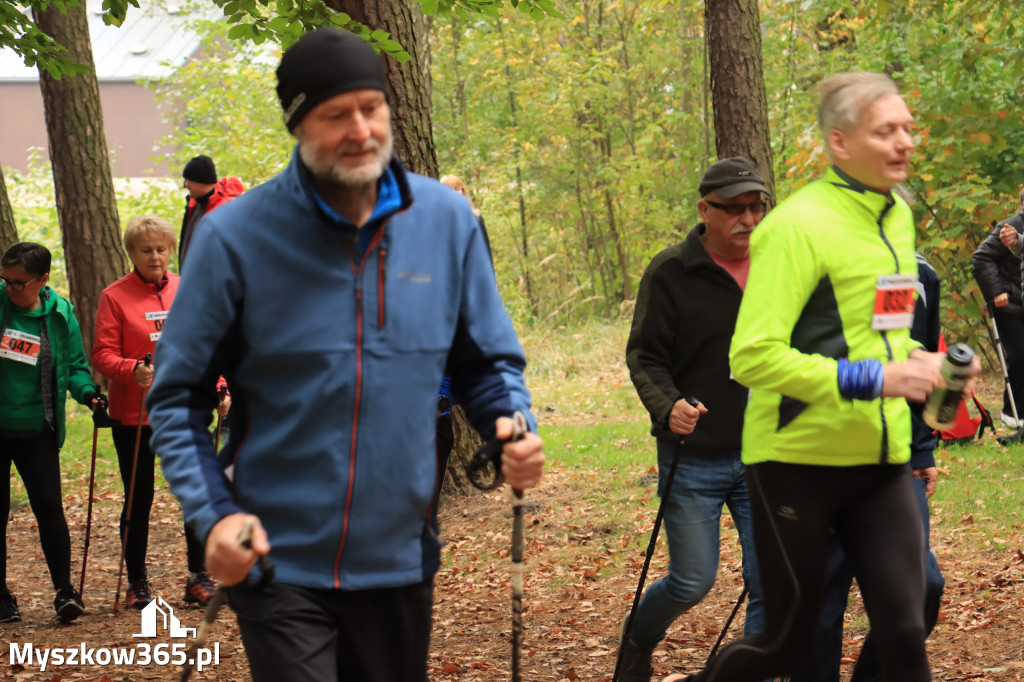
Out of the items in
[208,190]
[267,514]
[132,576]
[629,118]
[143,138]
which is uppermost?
[143,138]

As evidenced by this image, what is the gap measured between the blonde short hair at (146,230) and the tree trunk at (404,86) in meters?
1.85

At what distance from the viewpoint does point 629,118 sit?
25969 mm

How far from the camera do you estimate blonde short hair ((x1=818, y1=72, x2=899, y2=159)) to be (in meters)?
3.63

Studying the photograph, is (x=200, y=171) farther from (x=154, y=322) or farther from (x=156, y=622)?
(x=156, y=622)

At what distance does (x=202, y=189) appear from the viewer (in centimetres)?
777

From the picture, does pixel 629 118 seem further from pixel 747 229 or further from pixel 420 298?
pixel 420 298

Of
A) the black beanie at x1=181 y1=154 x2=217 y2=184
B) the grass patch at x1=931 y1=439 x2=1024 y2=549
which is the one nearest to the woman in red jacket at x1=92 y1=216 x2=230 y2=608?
the black beanie at x1=181 y1=154 x2=217 y2=184

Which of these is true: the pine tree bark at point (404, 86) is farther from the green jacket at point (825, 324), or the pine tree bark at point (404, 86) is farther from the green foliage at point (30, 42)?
the green jacket at point (825, 324)

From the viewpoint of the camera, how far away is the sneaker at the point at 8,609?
7352 mm

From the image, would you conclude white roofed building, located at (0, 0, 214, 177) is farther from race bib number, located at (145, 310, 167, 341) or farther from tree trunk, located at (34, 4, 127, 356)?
race bib number, located at (145, 310, 167, 341)

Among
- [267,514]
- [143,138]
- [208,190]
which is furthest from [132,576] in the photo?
[143,138]

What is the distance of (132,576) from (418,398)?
216 inches

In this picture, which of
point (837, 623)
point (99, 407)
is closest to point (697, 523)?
point (837, 623)

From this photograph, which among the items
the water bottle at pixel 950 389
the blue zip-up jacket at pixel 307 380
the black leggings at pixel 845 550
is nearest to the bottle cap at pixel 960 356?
the water bottle at pixel 950 389
